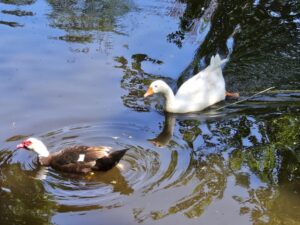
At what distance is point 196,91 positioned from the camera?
8891 mm

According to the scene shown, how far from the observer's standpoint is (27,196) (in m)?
6.45

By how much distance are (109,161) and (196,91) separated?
8.63 feet

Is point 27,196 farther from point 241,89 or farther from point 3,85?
point 241,89

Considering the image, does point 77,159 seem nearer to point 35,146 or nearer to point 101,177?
point 101,177

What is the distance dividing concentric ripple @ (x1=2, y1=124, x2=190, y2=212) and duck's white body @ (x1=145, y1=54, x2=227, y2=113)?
84 centimetres


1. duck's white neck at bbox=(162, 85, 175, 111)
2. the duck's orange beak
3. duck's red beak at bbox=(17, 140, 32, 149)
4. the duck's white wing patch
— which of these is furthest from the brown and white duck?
duck's white neck at bbox=(162, 85, 175, 111)

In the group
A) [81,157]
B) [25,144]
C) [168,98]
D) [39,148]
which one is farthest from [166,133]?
[25,144]

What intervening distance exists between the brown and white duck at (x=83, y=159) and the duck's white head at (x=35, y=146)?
66mm

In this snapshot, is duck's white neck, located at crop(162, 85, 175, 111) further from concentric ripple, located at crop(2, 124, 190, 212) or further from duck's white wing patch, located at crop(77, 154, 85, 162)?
duck's white wing patch, located at crop(77, 154, 85, 162)

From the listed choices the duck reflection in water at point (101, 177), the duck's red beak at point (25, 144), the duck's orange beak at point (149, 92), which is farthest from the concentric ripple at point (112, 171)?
the duck's orange beak at point (149, 92)

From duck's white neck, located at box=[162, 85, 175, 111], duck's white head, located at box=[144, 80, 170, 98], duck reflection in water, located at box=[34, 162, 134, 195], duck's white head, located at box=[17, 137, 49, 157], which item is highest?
duck's white head, located at box=[144, 80, 170, 98]

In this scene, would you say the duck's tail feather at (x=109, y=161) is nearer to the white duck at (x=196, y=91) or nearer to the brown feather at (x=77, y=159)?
the brown feather at (x=77, y=159)

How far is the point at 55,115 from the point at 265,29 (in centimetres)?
507

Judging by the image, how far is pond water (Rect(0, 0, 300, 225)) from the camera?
6.37m
